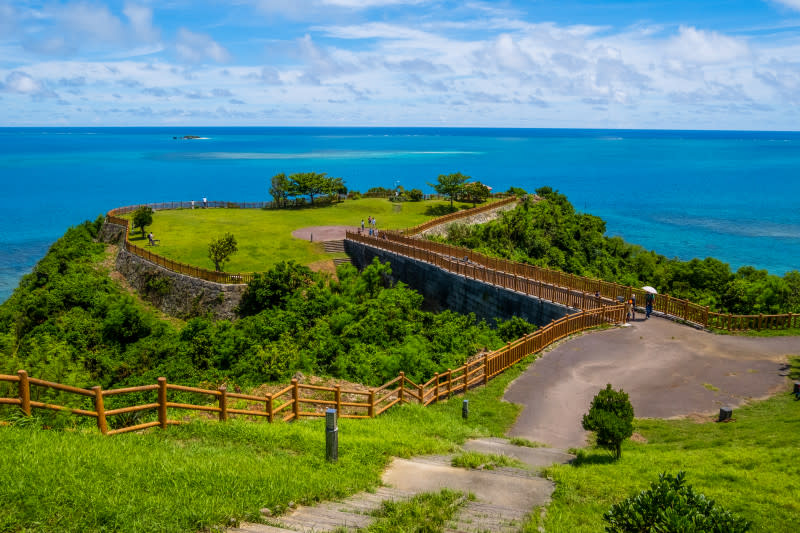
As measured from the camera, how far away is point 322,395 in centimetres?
1705

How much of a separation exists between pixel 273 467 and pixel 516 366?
39.8 feet

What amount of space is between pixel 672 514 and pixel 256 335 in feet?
80.7

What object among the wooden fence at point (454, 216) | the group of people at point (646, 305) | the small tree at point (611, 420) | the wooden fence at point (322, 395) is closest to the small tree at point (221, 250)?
the wooden fence at point (454, 216)

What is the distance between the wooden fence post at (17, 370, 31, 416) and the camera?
866 centimetres

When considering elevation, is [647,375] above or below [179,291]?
below

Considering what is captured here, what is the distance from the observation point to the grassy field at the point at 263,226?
40125 mm

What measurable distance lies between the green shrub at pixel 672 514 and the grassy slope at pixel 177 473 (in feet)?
14.3

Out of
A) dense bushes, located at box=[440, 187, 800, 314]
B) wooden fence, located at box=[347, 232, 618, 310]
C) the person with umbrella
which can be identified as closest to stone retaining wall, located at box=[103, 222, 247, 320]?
wooden fence, located at box=[347, 232, 618, 310]

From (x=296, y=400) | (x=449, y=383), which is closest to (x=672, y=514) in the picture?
(x=296, y=400)

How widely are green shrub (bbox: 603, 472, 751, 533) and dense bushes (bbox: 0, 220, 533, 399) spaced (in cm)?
1310

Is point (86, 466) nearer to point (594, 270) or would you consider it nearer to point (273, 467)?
point (273, 467)

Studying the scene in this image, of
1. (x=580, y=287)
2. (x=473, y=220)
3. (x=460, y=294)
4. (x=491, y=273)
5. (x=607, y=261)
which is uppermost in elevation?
(x=473, y=220)

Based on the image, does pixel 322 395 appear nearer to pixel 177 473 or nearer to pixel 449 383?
pixel 449 383

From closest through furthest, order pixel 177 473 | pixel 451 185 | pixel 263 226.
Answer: pixel 177 473, pixel 263 226, pixel 451 185
